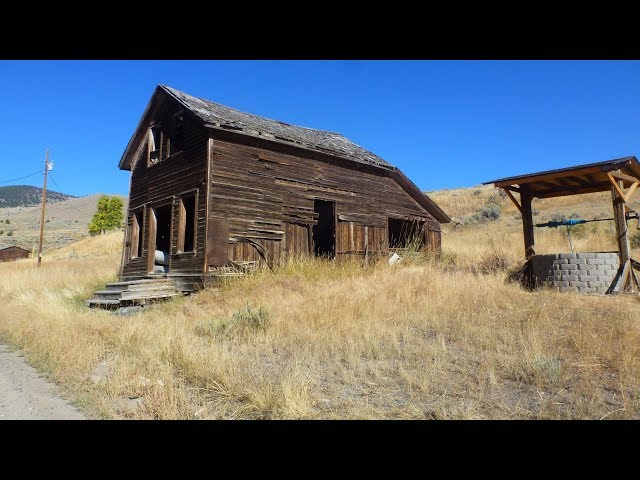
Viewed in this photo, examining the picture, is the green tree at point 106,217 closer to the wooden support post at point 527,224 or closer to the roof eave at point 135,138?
the roof eave at point 135,138

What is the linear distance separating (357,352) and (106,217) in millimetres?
60514

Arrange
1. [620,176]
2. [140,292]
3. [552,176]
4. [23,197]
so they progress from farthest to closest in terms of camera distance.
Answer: [23,197], [140,292], [552,176], [620,176]

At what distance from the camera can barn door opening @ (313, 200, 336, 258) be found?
15.6 m

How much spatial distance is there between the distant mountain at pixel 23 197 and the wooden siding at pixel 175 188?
159 m

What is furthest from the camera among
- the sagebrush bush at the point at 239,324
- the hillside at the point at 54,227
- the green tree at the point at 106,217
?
the green tree at the point at 106,217

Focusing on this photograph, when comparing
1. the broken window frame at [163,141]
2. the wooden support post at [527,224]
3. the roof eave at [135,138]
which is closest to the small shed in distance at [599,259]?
the wooden support post at [527,224]

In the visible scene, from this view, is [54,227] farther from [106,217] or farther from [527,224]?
[527,224]

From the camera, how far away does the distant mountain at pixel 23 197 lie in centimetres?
15000

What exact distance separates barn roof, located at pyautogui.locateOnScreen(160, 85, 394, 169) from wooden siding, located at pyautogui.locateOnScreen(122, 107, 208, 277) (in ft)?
2.12

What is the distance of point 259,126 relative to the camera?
47.2 ft

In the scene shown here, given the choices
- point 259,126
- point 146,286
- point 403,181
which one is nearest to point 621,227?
point 403,181
